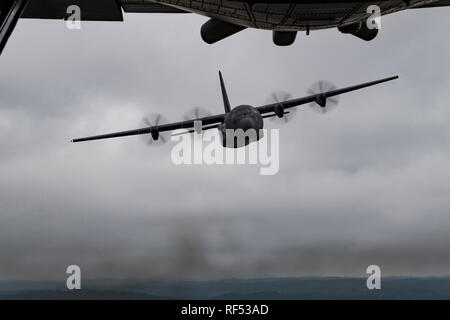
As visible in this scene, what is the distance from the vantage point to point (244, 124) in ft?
104

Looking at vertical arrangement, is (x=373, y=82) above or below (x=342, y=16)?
above

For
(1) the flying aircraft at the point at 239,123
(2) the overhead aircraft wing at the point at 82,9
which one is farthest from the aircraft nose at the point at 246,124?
(2) the overhead aircraft wing at the point at 82,9

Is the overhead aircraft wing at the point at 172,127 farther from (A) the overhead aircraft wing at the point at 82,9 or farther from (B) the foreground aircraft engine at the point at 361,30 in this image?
(B) the foreground aircraft engine at the point at 361,30

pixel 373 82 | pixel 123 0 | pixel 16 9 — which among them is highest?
pixel 373 82

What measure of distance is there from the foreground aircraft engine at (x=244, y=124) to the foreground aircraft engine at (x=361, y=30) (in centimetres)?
2045

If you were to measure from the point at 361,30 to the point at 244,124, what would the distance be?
69.1 feet

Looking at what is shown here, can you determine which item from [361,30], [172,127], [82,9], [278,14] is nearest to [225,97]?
[172,127]

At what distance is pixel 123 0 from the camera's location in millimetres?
13398

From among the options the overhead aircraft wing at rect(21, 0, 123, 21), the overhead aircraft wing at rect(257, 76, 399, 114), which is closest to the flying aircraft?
the overhead aircraft wing at rect(257, 76, 399, 114)

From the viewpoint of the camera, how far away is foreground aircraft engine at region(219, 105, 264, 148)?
3167 centimetres

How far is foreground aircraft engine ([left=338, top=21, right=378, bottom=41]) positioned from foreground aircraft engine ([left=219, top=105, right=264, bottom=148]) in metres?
20.5
